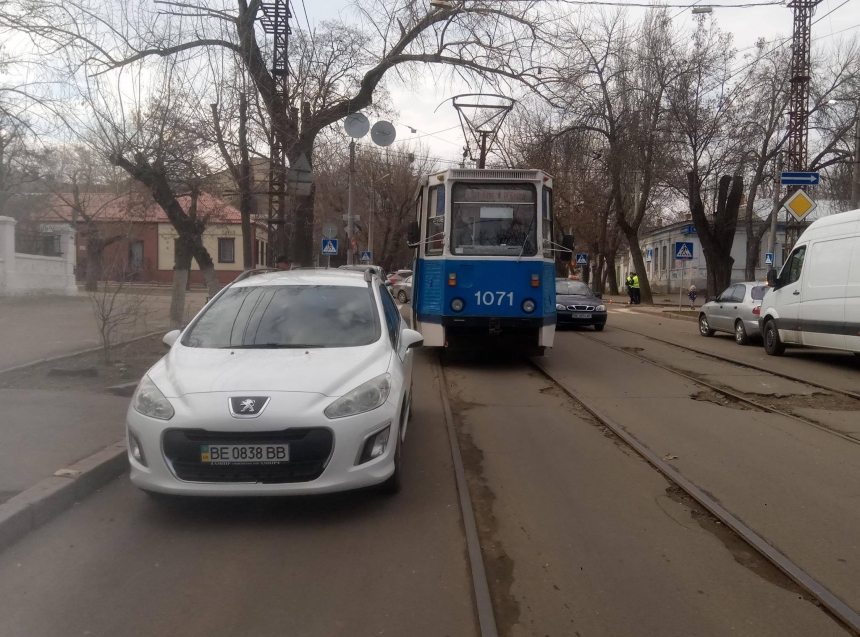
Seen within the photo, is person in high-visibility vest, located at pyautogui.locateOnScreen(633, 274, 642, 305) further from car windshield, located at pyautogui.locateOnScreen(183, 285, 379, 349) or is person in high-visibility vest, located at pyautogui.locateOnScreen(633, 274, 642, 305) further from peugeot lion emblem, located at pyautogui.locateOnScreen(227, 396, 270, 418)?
peugeot lion emblem, located at pyautogui.locateOnScreen(227, 396, 270, 418)

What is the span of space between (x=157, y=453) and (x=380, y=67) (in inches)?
594

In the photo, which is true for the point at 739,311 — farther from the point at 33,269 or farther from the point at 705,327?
the point at 33,269

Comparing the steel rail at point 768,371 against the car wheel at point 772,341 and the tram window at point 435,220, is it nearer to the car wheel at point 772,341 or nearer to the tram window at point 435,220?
the car wheel at point 772,341

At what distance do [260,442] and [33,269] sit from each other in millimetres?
23852

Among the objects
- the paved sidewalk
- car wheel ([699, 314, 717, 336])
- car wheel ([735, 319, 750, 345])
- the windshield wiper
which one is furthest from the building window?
the windshield wiper

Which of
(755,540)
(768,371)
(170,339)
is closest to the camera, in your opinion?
(755,540)

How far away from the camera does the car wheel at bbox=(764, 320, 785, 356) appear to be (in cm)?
1448

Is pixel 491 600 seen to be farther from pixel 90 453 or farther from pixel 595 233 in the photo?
pixel 595 233

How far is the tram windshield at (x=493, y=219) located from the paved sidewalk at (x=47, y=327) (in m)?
5.23

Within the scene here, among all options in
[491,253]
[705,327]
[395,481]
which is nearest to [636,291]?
[705,327]

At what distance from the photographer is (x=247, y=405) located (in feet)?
16.2

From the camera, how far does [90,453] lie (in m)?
6.30

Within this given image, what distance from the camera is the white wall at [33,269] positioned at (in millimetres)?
23469

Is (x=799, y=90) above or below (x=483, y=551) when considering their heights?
above
